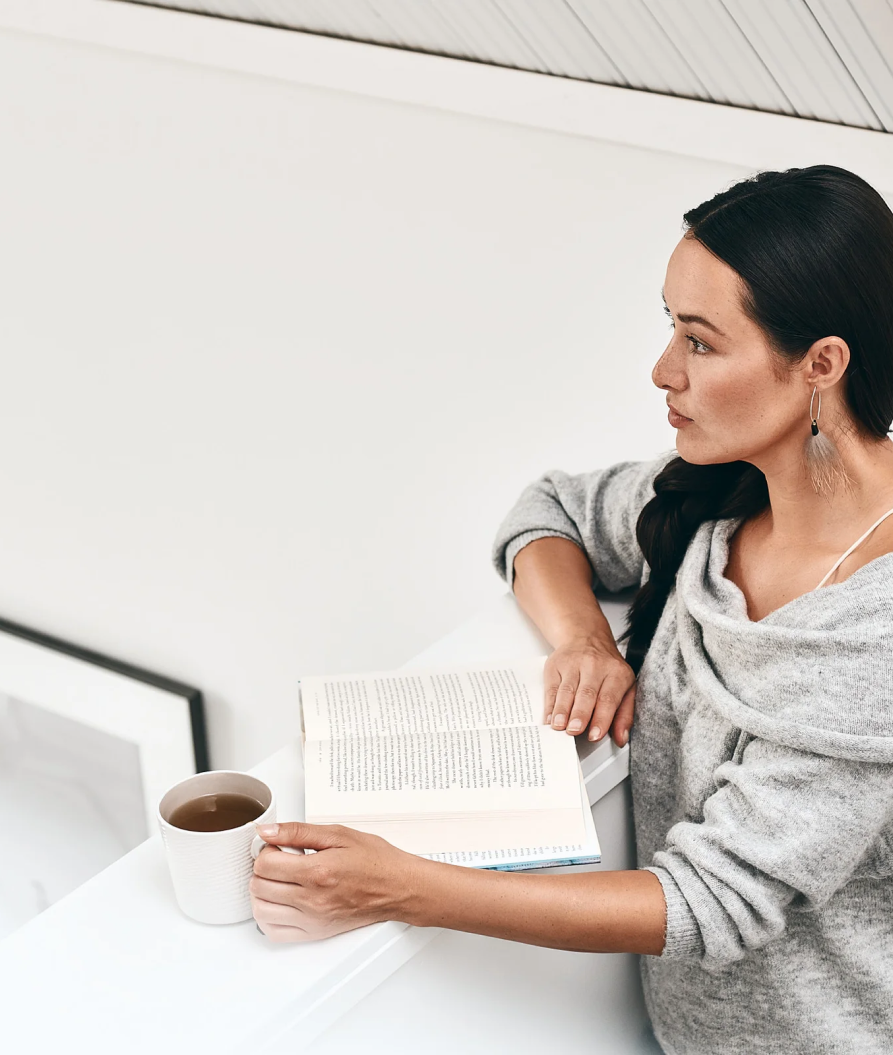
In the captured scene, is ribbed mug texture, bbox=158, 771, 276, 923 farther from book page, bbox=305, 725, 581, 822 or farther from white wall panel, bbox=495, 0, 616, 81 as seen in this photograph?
white wall panel, bbox=495, 0, 616, 81

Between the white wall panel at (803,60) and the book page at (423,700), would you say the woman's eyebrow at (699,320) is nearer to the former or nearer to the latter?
the book page at (423,700)

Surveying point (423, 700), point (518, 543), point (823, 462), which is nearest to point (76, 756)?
point (518, 543)

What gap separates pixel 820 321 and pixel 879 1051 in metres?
0.61

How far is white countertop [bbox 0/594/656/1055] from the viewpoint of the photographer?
754 millimetres

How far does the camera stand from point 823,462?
950mm

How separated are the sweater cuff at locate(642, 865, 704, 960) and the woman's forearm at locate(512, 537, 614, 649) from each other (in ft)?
1.05

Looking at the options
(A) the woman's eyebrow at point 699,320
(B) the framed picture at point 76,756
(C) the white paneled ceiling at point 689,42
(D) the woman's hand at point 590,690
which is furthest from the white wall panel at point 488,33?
(B) the framed picture at point 76,756

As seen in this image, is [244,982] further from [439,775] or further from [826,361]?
[826,361]

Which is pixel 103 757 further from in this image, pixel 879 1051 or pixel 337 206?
pixel 879 1051

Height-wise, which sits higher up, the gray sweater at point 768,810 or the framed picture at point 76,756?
the gray sweater at point 768,810

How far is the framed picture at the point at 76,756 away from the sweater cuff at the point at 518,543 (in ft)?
3.76

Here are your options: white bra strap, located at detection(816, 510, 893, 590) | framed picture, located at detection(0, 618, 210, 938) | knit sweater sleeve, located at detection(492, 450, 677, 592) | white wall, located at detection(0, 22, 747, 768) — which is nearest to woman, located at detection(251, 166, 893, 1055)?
white bra strap, located at detection(816, 510, 893, 590)

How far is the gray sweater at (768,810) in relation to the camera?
32.6 inches

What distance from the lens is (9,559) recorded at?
2459 millimetres
